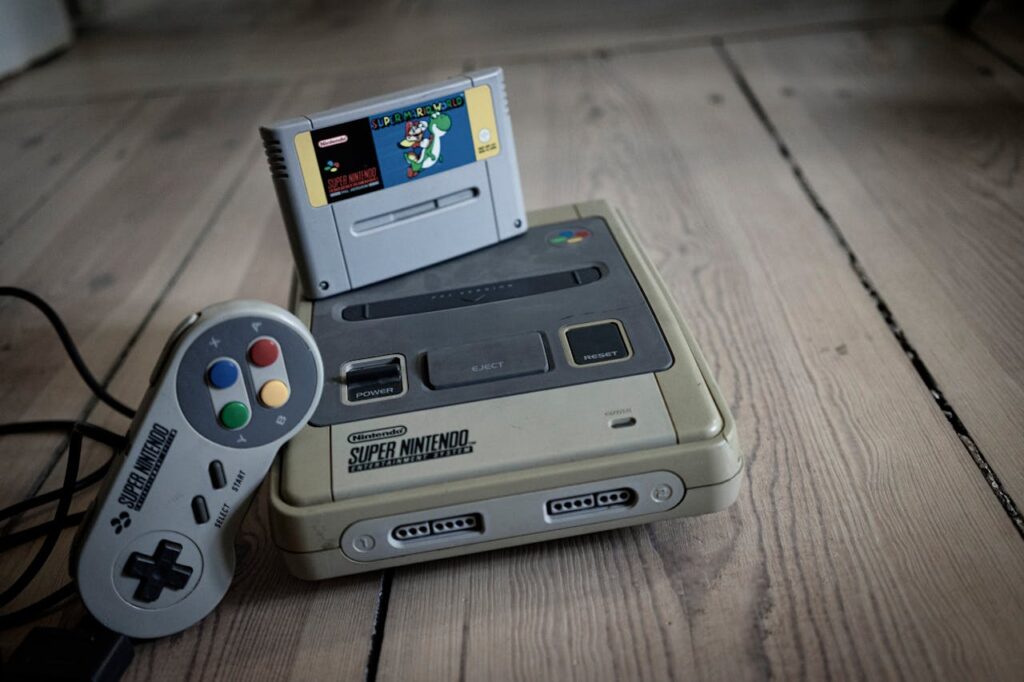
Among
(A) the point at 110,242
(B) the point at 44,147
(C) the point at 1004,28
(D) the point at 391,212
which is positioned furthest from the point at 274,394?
(C) the point at 1004,28

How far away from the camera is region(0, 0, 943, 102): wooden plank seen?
5.47 feet

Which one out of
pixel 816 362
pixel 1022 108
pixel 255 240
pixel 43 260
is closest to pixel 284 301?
pixel 255 240

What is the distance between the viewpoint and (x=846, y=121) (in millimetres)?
1233

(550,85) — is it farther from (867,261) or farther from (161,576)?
(161,576)

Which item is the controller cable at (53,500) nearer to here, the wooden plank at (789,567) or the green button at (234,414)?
the green button at (234,414)

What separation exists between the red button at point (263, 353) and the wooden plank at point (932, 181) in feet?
1.59

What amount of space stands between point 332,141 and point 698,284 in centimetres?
40

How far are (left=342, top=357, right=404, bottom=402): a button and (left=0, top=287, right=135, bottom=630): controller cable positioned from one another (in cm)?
14

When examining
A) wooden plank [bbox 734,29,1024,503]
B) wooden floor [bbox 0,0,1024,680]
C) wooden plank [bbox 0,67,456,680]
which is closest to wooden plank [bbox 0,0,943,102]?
wooden floor [bbox 0,0,1024,680]

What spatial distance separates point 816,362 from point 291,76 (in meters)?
1.19

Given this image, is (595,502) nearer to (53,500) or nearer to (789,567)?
(789,567)

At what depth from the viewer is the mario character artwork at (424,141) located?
2.34 ft

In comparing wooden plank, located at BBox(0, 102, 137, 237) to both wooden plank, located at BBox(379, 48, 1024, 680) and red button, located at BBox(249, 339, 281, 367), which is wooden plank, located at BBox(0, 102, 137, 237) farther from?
wooden plank, located at BBox(379, 48, 1024, 680)

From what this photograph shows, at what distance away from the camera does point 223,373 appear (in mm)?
532
